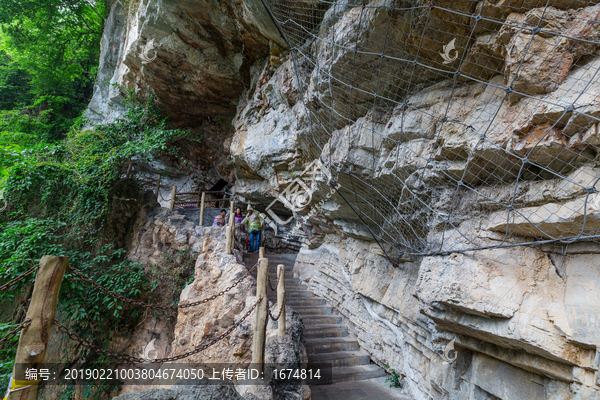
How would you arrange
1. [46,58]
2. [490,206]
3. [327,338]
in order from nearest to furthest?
[490,206], [327,338], [46,58]

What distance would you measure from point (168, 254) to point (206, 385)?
4278mm

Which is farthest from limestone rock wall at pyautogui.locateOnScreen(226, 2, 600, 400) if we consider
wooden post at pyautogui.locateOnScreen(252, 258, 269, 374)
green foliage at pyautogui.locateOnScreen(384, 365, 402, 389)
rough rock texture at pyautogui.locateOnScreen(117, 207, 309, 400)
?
rough rock texture at pyautogui.locateOnScreen(117, 207, 309, 400)

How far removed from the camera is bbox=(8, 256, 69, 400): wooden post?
1.52m

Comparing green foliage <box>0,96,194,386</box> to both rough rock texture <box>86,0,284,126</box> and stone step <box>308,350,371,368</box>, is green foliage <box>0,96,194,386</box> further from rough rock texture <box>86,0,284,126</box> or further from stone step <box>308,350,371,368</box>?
stone step <box>308,350,371,368</box>

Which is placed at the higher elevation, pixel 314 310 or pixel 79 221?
pixel 79 221

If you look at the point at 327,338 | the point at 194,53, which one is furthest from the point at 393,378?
the point at 194,53

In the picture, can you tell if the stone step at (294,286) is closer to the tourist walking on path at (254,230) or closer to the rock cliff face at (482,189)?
the tourist walking on path at (254,230)

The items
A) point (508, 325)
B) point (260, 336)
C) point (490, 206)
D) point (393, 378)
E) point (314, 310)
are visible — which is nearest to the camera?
point (508, 325)

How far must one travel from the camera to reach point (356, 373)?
425 centimetres

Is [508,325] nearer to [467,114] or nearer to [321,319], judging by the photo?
[467,114]

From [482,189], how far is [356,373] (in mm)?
3262

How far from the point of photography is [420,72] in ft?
9.82

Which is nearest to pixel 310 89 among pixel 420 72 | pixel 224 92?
pixel 420 72

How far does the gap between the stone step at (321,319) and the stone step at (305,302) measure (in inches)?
15.7
